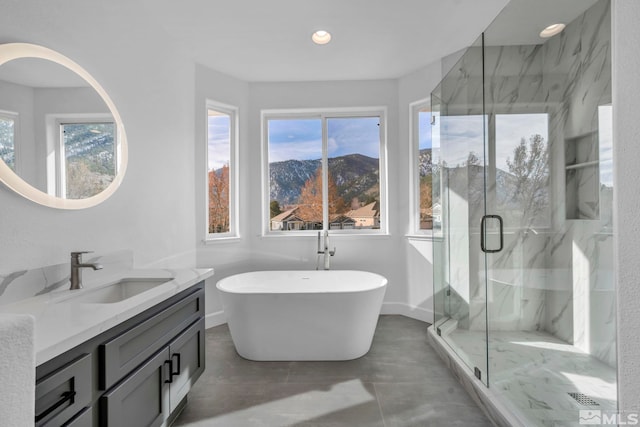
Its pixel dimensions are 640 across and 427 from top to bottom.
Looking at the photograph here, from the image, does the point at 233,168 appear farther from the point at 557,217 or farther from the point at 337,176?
the point at 557,217

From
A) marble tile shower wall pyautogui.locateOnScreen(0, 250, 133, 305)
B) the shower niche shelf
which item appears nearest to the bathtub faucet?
marble tile shower wall pyautogui.locateOnScreen(0, 250, 133, 305)

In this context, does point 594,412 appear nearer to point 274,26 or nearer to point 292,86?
point 274,26

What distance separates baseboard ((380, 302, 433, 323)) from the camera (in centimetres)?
331

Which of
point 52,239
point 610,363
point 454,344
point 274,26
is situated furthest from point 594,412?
point 274,26

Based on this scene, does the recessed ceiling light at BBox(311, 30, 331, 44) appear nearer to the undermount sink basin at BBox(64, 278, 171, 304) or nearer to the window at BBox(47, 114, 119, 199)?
the window at BBox(47, 114, 119, 199)

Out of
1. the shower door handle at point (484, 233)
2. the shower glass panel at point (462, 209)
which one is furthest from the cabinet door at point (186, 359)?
the shower door handle at point (484, 233)

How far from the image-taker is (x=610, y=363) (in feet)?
4.18

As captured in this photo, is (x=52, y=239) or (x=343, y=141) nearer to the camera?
(x=52, y=239)

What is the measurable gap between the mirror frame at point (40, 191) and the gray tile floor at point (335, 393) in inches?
52.4

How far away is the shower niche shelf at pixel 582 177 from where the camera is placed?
4.83 ft

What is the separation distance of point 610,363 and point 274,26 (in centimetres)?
289

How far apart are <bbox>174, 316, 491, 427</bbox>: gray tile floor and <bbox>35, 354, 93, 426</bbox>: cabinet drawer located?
953 mm

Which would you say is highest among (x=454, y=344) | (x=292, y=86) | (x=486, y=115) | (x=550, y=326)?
(x=292, y=86)

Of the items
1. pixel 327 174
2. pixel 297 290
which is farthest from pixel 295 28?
pixel 297 290
